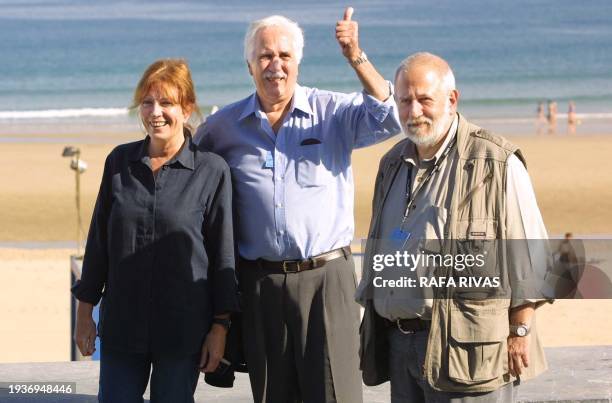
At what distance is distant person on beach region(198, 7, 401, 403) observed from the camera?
414 centimetres

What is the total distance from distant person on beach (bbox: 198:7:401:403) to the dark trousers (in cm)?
→ 36

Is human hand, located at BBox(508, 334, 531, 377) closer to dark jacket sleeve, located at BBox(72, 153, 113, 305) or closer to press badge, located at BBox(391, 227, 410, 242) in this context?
press badge, located at BBox(391, 227, 410, 242)

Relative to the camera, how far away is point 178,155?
13.1 ft

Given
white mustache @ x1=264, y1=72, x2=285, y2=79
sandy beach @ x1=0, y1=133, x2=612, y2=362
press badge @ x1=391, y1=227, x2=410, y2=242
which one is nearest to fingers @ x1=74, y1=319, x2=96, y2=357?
white mustache @ x1=264, y1=72, x2=285, y2=79

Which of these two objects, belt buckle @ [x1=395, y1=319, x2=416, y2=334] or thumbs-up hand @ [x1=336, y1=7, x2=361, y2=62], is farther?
thumbs-up hand @ [x1=336, y1=7, x2=361, y2=62]

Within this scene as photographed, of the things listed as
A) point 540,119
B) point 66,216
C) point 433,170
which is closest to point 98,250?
point 433,170

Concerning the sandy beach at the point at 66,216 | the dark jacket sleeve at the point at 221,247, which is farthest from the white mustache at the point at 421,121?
the sandy beach at the point at 66,216

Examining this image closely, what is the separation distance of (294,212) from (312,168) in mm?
181

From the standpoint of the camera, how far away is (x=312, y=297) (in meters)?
4.19

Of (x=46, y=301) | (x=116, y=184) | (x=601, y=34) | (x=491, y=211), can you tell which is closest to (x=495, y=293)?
(x=491, y=211)

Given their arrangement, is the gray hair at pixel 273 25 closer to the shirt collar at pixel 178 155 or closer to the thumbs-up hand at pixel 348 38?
the thumbs-up hand at pixel 348 38

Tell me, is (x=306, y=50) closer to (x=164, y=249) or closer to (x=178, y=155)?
(x=178, y=155)

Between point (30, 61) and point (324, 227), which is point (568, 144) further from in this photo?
point (30, 61)

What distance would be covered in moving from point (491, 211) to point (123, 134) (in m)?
22.8
